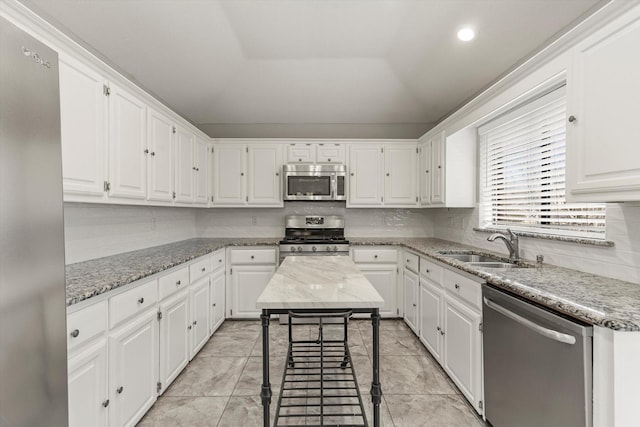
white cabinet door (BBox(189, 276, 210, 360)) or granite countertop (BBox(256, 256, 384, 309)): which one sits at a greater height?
granite countertop (BBox(256, 256, 384, 309))

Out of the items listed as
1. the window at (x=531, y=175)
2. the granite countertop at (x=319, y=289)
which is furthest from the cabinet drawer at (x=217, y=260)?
the window at (x=531, y=175)

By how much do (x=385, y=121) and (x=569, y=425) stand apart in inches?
144

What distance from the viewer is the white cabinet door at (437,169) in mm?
3097

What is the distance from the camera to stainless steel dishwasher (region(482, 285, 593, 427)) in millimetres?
1083

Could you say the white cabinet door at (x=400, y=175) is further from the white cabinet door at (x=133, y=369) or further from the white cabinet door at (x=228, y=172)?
the white cabinet door at (x=133, y=369)

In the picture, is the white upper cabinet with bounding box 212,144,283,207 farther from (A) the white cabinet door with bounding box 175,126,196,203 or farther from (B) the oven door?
(A) the white cabinet door with bounding box 175,126,196,203

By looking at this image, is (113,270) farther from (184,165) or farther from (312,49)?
(312,49)

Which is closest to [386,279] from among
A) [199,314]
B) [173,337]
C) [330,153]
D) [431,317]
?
[431,317]

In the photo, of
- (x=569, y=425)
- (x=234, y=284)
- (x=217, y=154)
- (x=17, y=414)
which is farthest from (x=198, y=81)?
(x=569, y=425)

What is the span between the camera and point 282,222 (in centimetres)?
411

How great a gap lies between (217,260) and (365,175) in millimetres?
2117

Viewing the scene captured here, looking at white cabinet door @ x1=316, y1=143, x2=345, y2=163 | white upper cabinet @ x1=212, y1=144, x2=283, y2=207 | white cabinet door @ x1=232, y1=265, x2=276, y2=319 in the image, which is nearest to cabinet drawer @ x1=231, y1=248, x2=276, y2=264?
white cabinet door @ x1=232, y1=265, x2=276, y2=319

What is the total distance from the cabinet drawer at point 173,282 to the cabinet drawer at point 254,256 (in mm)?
1036

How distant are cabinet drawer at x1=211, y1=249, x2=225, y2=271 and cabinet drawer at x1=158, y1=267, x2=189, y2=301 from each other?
608 millimetres
